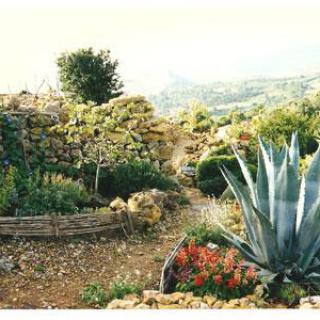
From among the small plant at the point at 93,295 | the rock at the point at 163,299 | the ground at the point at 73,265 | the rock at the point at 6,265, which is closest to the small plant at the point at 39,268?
the ground at the point at 73,265

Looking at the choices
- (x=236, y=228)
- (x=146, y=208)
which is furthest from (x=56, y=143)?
(x=236, y=228)

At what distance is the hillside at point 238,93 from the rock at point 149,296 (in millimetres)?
4963

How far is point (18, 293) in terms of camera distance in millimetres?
5934

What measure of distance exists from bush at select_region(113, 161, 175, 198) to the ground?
0.95 metres

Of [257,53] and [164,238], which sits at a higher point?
[257,53]

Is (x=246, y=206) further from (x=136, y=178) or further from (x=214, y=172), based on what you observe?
(x=214, y=172)

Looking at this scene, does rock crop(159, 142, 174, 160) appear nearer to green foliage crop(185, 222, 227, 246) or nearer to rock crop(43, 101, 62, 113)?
rock crop(43, 101, 62, 113)

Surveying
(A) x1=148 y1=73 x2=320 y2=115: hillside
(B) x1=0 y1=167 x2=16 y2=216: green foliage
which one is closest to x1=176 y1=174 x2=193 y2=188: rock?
(A) x1=148 y1=73 x2=320 y2=115: hillside

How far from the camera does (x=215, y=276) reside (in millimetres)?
5727

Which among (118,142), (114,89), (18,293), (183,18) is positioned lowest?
(18,293)

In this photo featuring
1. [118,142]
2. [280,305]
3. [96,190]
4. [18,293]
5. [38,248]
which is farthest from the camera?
[118,142]

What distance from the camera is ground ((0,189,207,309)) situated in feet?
19.4

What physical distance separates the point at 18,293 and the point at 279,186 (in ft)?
7.69

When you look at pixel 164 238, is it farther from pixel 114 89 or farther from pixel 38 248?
pixel 114 89
